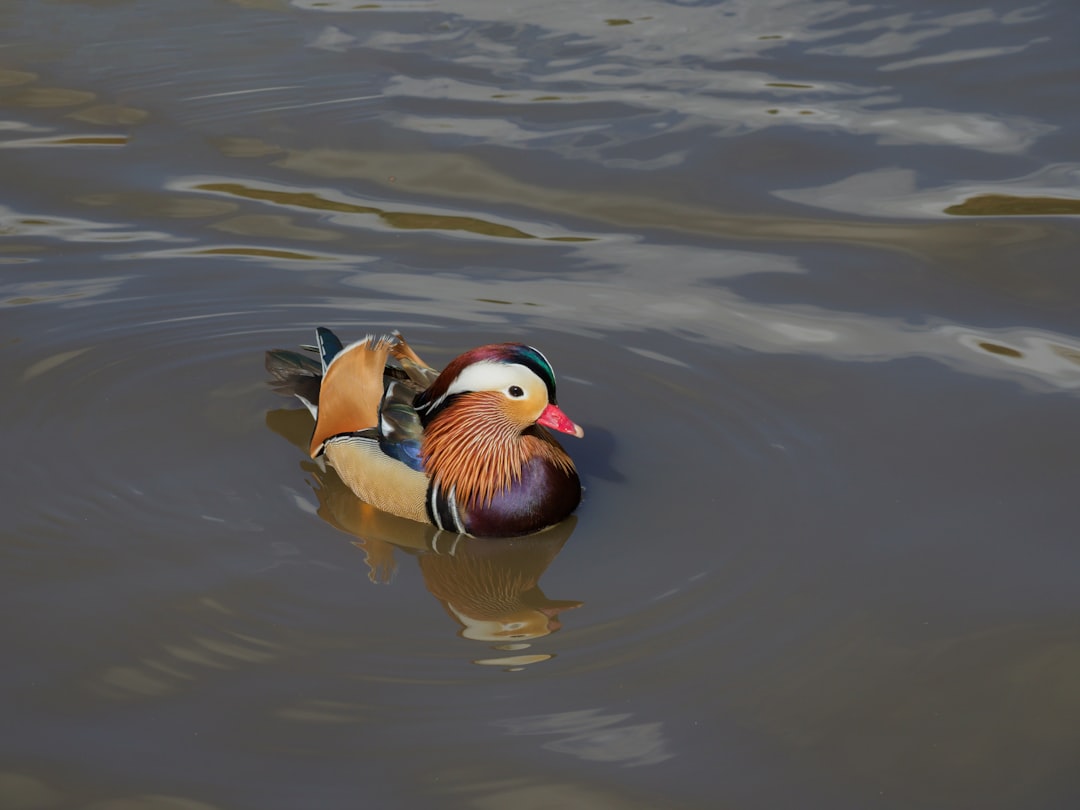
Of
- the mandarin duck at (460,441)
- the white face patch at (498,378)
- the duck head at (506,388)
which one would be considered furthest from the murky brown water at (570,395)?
the white face patch at (498,378)

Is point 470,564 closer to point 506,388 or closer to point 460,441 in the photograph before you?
point 460,441

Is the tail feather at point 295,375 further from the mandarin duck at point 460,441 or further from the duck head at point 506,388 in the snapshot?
the duck head at point 506,388

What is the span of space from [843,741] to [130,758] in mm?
2634

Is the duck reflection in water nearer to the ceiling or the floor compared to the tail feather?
nearer to the floor

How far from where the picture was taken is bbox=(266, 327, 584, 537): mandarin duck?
261 inches

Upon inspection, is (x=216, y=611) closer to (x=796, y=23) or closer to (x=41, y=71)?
(x=41, y=71)

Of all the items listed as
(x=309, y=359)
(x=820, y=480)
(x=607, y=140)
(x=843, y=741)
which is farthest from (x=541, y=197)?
(x=843, y=741)

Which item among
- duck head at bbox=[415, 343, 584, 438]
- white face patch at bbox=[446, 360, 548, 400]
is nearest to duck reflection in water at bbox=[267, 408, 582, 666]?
duck head at bbox=[415, 343, 584, 438]

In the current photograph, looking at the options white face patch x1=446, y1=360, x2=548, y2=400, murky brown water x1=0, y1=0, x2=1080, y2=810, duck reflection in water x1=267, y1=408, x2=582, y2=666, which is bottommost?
duck reflection in water x1=267, y1=408, x2=582, y2=666

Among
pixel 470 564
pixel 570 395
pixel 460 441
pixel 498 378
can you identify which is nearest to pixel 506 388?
pixel 498 378

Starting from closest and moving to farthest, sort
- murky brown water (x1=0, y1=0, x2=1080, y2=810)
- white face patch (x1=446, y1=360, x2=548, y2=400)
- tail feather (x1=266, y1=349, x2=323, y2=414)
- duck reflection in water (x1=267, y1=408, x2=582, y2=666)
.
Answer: murky brown water (x1=0, y1=0, x2=1080, y2=810), duck reflection in water (x1=267, y1=408, x2=582, y2=666), white face patch (x1=446, y1=360, x2=548, y2=400), tail feather (x1=266, y1=349, x2=323, y2=414)

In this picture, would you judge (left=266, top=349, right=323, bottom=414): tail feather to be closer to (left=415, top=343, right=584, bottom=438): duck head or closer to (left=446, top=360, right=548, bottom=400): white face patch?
(left=415, top=343, right=584, bottom=438): duck head

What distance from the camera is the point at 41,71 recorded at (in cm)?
1228

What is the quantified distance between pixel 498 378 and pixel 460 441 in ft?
1.28
